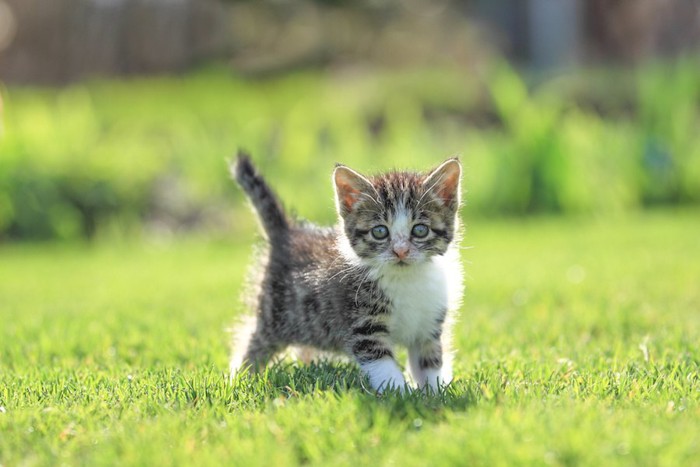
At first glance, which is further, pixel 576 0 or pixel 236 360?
pixel 576 0

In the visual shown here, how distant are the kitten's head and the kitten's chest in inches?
3.7

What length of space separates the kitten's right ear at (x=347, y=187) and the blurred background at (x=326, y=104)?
562 cm

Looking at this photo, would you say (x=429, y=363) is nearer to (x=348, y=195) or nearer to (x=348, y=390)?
(x=348, y=390)

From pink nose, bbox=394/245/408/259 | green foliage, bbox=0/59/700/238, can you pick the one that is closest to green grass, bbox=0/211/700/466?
pink nose, bbox=394/245/408/259

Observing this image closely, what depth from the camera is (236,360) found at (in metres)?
4.71

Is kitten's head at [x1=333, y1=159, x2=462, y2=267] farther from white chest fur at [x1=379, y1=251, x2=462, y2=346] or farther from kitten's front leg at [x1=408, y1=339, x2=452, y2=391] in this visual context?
kitten's front leg at [x1=408, y1=339, x2=452, y2=391]

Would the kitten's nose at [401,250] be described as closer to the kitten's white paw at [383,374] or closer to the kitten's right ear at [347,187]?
the kitten's right ear at [347,187]

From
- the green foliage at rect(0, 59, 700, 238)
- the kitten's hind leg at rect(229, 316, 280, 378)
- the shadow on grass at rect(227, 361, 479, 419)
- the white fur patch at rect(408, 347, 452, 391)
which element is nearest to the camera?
the shadow on grass at rect(227, 361, 479, 419)

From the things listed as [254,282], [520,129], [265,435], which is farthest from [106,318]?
[520,129]

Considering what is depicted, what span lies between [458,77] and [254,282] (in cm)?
1245

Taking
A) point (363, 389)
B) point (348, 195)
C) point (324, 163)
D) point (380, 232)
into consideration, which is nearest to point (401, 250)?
point (380, 232)

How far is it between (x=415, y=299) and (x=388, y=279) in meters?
0.15

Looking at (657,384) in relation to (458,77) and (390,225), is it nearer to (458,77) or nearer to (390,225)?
(390,225)

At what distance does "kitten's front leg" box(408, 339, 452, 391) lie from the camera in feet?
13.6
